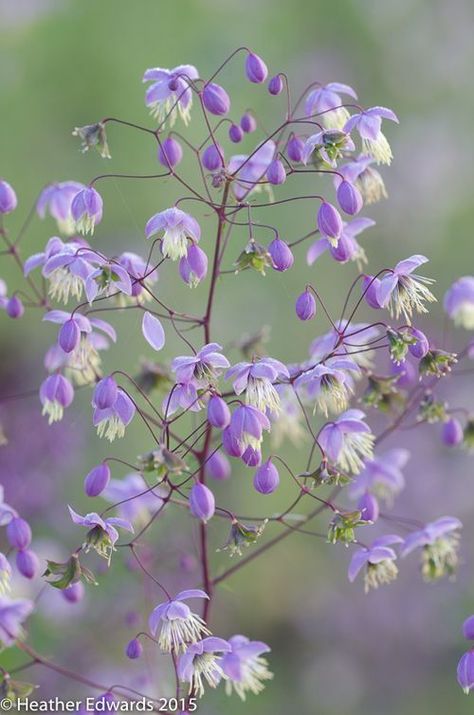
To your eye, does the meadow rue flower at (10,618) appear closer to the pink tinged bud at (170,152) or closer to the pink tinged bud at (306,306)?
the pink tinged bud at (306,306)

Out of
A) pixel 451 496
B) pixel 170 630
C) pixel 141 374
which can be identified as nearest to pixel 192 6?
pixel 451 496

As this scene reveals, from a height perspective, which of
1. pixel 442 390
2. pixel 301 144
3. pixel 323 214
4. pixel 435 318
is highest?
pixel 435 318

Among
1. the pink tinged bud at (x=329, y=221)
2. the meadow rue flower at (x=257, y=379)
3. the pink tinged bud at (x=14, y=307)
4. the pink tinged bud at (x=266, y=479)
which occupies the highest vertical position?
the pink tinged bud at (x=329, y=221)

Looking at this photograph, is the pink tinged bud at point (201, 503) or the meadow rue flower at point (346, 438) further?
the meadow rue flower at point (346, 438)

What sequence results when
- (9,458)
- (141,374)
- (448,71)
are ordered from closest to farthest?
(141,374) < (9,458) < (448,71)

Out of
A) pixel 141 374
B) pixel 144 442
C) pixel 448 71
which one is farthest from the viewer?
pixel 448 71

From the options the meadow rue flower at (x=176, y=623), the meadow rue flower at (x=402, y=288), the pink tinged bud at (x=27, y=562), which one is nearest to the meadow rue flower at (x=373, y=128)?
the meadow rue flower at (x=402, y=288)

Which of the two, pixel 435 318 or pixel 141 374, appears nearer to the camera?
pixel 141 374

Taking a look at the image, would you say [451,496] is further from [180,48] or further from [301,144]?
[301,144]
